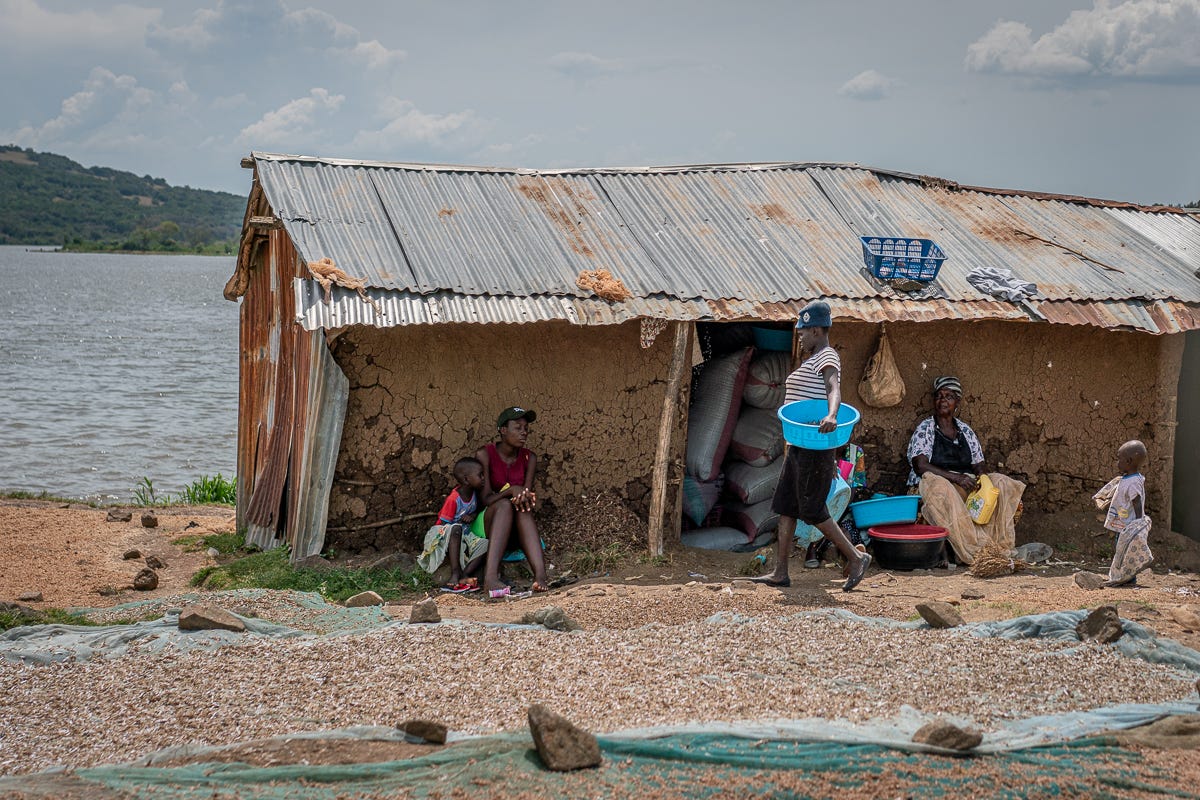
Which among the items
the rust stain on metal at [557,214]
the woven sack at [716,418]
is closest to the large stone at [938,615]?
the woven sack at [716,418]

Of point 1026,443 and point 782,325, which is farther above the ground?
point 782,325

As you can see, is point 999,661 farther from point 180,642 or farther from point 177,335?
point 177,335

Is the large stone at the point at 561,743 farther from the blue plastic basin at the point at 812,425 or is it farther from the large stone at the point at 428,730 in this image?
the blue plastic basin at the point at 812,425

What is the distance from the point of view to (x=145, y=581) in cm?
815

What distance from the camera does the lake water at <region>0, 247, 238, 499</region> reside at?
16719 millimetres

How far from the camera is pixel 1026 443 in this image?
9195mm

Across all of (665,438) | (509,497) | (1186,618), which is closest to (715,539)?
(665,438)

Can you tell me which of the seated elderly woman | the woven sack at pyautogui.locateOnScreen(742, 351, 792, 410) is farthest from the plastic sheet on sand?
the woven sack at pyautogui.locateOnScreen(742, 351, 792, 410)

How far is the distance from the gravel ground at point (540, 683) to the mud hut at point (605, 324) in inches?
102

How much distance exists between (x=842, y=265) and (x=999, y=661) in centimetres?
451

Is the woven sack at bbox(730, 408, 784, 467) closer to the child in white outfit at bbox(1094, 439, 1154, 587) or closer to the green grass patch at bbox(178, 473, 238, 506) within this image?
the child in white outfit at bbox(1094, 439, 1154, 587)

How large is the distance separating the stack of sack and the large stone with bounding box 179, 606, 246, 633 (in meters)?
3.89

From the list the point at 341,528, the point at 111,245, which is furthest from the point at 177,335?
the point at 111,245

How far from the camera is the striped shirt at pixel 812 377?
22.7 ft
